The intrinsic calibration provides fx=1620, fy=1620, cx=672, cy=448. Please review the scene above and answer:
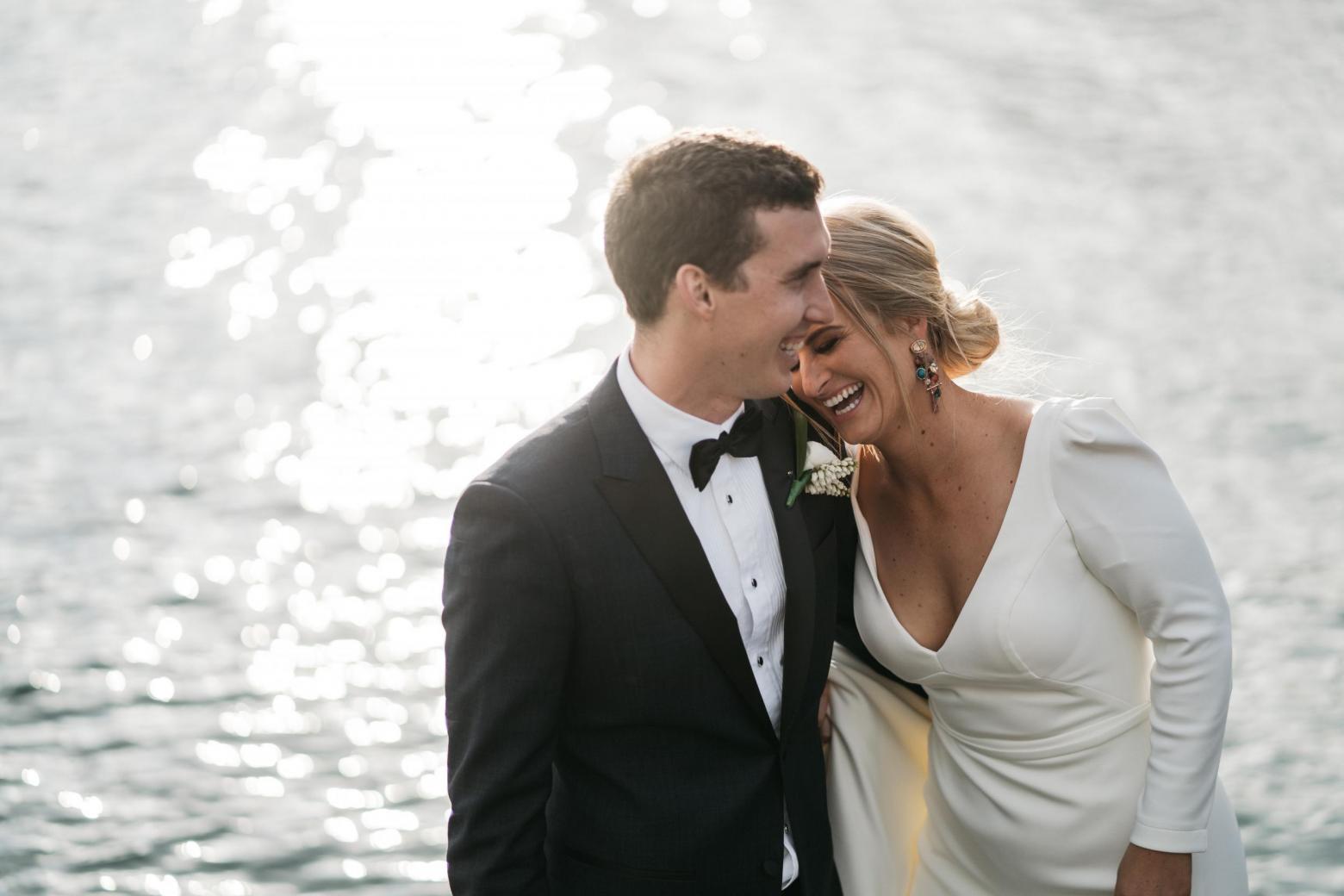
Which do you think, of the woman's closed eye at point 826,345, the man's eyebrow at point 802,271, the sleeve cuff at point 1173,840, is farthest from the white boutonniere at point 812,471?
the sleeve cuff at point 1173,840

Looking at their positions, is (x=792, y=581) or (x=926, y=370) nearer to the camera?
(x=792, y=581)

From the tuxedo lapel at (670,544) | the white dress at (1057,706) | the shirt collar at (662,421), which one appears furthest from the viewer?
the white dress at (1057,706)

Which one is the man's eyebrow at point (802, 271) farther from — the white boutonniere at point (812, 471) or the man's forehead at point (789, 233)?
the white boutonniere at point (812, 471)

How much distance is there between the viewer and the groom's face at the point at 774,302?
2639 mm

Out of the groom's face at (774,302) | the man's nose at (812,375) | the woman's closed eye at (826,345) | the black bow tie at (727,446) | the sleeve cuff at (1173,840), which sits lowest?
the sleeve cuff at (1173,840)

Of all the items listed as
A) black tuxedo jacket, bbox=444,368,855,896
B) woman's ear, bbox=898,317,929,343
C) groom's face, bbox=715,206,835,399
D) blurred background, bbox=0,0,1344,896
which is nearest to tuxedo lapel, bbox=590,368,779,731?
black tuxedo jacket, bbox=444,368,855,896

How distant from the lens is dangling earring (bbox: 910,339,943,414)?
3053 mm

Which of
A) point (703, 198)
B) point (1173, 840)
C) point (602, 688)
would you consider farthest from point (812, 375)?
point (1173, 840)

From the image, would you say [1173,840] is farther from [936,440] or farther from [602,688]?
[602,688]

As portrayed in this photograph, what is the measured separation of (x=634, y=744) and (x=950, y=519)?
799 mm

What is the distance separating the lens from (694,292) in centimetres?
265

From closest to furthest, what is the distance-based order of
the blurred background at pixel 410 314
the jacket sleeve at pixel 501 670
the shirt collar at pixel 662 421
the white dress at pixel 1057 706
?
the jacket sleeve at pixel 501 670 → the shirt collar at pixel 662 421 → the white dress at pixel 1057 706 → the blurred background at pixel 410 314

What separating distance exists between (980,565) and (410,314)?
857 centimetres

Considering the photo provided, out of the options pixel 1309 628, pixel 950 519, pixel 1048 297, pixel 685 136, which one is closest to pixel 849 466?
pixel 950 519
